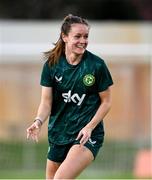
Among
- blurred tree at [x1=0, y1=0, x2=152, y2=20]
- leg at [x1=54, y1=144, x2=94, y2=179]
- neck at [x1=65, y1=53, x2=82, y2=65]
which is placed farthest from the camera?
blurred tree at [x1=0, y1=0, x2=152, y2=20]

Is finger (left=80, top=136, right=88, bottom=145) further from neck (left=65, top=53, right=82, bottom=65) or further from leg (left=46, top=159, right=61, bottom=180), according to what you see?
neck (left=65, top=53, right=82, bottom=65)

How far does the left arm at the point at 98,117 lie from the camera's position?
374 inches

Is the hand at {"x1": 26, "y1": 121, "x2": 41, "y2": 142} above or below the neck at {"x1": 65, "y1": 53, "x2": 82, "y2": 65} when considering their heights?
below

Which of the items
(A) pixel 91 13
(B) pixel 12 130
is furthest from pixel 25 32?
(A) pixel 91 13

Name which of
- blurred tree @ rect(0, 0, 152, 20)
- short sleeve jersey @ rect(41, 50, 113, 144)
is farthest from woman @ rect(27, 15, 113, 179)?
blurred tree @ rect(0, 0, 152, 20)

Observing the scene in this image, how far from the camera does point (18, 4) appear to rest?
1469 inches

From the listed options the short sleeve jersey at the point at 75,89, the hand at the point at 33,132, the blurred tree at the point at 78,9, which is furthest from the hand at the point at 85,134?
the blurred tree at the point at 78,9

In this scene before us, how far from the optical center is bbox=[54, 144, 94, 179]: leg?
9445mm

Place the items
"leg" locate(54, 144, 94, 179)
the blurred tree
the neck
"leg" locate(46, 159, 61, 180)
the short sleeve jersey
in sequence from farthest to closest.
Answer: the blurred tree < "leg" locate(46, 159, 61, 180) < the neck < the short sleeve jersey < "leg" locate(54, 144, 94, 179)

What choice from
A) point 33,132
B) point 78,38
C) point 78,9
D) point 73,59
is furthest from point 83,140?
point 78,9

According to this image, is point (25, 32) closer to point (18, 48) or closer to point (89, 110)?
point (18, 48)

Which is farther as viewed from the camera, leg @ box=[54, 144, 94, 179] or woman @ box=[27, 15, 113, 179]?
woman @ box=[27, 15, 113, 179]

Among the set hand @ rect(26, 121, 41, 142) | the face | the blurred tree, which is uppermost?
the blurred tree

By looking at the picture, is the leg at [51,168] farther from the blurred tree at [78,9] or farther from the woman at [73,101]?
the blurred tree at [78,9]
